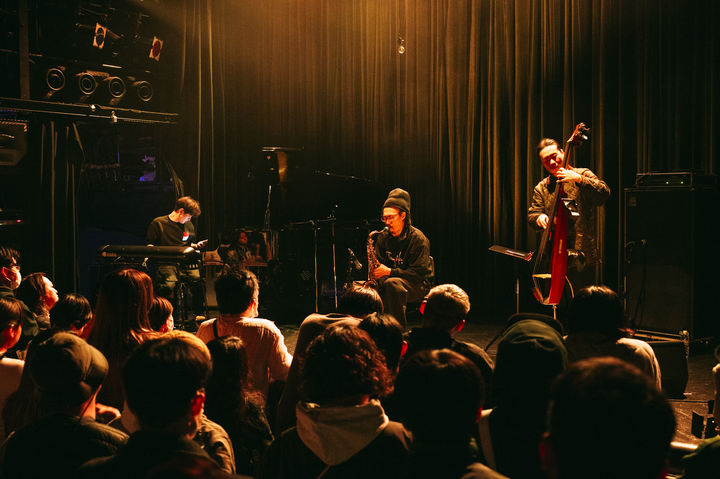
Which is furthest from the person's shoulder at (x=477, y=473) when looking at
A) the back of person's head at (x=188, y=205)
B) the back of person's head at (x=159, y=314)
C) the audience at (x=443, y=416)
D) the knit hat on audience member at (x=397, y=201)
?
the back of person's head at (x=188, y=205)

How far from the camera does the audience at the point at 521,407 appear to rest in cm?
200

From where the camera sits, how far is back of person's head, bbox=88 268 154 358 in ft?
9.54

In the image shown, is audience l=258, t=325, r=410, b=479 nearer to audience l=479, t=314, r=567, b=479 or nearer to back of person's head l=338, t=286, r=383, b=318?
audience l=479, t=314, r=567, b=479

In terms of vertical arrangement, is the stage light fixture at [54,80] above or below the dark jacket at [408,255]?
above

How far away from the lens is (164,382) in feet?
5.39

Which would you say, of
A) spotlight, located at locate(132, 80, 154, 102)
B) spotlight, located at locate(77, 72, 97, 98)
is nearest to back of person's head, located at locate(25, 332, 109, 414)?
spotlight, located at locate(77, 72, 97, 98)

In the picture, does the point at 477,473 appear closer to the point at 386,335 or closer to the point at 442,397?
the point at 442,397

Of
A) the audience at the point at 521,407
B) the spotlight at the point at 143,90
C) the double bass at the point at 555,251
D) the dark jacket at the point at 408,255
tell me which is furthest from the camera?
the spotlight at the point at 143,90

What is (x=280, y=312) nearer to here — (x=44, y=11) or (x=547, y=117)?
(x=547, y=117)

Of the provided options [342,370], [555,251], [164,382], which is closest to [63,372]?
[164,382]

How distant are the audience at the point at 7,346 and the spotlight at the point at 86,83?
6.29 metres

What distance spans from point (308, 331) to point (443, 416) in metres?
1.36

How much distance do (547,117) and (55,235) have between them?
5903 millimetres

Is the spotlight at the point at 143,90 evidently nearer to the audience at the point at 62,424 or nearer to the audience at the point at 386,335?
the audience at the point at 386,335
